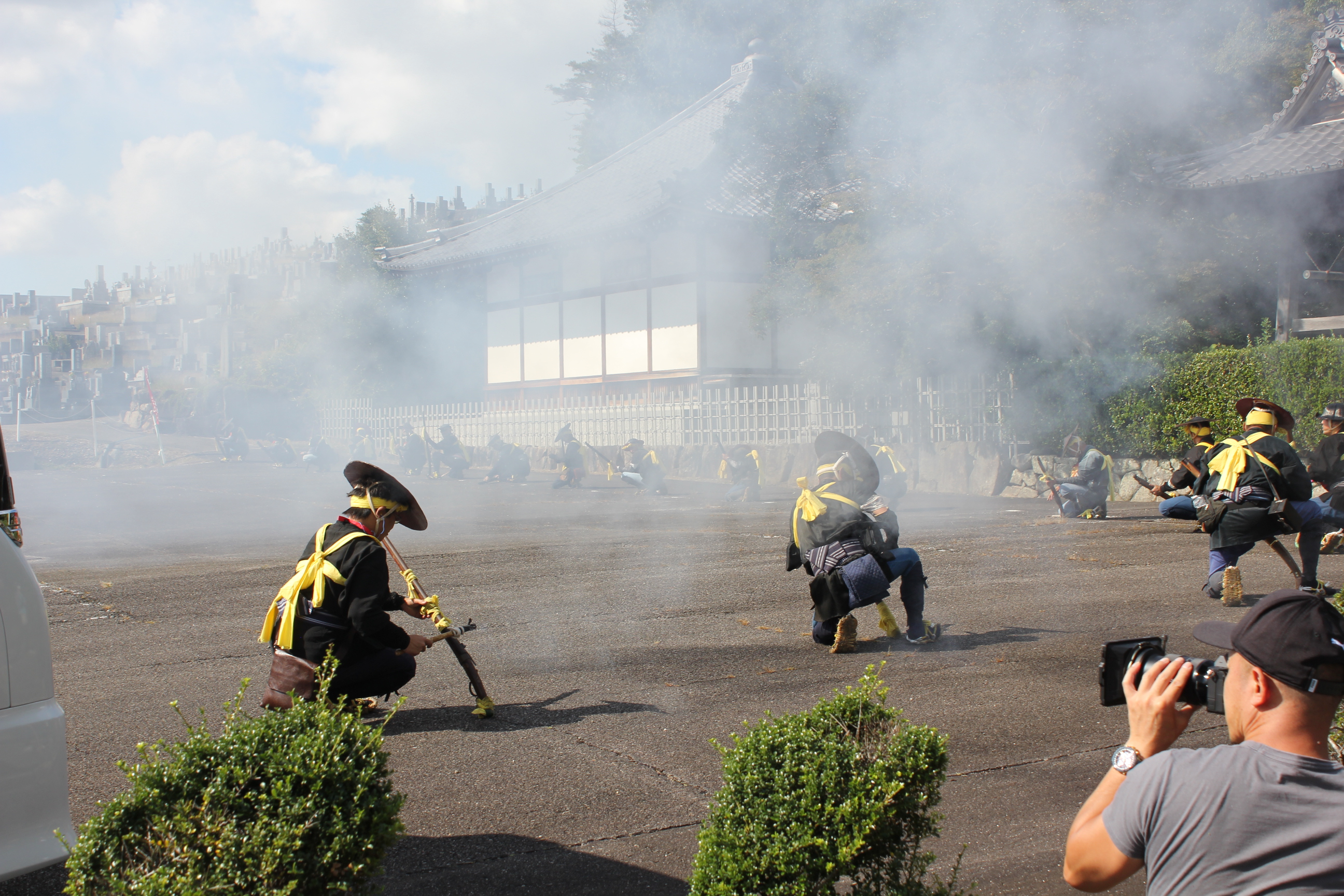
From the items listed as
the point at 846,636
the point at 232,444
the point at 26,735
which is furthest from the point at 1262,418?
the point at 232,444

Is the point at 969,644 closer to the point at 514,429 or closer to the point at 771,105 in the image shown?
the point at 771,105

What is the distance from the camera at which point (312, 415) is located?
84.4ft

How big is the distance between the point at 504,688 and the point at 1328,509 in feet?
20.2

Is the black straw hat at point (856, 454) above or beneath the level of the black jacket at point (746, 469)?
above

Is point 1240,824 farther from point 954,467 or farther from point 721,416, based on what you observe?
point 721,416

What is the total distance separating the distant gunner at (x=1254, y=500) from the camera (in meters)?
6.59

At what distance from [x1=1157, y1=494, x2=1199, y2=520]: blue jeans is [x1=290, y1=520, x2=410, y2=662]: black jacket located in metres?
5.84

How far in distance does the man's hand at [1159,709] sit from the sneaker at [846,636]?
12.3ft

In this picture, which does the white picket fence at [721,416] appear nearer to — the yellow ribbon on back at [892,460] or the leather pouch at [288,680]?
the yellow ribbon on back at [892,460]

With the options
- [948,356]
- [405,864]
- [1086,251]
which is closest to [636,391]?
[948,356]

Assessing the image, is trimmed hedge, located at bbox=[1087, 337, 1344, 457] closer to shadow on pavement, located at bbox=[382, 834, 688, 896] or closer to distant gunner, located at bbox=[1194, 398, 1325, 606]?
distant gunner, located at bbox=[1194, 398, 1325, 606]

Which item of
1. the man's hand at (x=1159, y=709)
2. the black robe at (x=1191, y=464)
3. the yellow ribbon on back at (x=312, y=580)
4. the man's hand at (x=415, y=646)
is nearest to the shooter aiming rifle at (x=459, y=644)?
the man's hand at (x=415, y=646)

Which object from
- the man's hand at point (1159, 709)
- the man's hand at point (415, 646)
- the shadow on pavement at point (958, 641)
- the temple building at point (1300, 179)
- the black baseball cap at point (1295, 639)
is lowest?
the shadow on pavement at point (958, 641)

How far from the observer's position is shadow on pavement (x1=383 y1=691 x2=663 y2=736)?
4.52 m
